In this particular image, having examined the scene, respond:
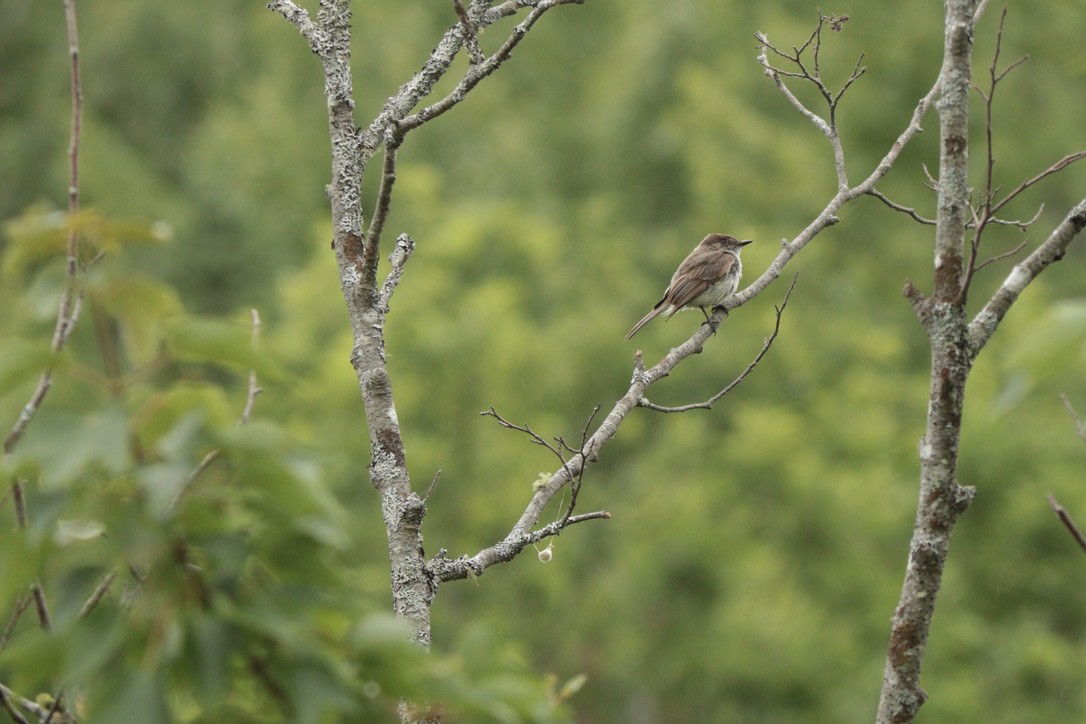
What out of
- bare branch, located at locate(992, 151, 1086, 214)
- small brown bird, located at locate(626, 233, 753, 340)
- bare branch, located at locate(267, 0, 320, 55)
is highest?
small brown bird, located at locate(626, 233, 753, 340)

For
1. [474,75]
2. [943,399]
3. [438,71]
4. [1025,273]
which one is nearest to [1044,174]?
[1025,273]

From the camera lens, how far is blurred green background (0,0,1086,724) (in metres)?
22.3

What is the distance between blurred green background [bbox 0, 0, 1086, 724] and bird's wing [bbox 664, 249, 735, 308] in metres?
11.0

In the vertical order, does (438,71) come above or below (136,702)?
above

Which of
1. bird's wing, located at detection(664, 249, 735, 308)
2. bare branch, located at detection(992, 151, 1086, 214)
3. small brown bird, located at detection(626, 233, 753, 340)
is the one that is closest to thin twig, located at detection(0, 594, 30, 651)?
bare branch, located at detection(992, 151, 1086, 214)

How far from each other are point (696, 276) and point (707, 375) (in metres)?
14.9

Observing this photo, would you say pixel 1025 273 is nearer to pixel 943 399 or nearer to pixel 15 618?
pixel 943 399

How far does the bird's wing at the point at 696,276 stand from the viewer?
9711 millimetres

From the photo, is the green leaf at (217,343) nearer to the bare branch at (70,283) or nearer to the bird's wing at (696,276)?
the bare branch at (70,283)

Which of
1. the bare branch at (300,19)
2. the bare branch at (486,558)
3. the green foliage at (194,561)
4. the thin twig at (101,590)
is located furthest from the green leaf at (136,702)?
the bare branch at (300,19)

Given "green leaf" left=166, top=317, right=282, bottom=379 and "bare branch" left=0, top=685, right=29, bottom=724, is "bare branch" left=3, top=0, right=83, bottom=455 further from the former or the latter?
"bare branch" left=0, top=685, right=29, bottom=724

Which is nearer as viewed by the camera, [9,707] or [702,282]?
[9,707]

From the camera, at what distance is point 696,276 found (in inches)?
385

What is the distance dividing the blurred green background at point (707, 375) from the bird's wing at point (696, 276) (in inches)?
432
